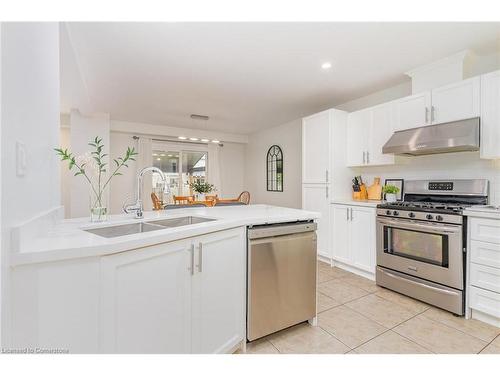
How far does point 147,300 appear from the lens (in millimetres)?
1188

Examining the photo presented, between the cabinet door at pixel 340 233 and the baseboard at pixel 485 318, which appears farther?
the cabinet door at pixel 340 233

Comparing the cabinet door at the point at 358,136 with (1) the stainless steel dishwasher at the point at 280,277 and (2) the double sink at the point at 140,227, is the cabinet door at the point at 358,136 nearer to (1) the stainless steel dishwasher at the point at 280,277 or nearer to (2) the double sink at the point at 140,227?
(1) the stainless steel dishwasher at the point at 280,277

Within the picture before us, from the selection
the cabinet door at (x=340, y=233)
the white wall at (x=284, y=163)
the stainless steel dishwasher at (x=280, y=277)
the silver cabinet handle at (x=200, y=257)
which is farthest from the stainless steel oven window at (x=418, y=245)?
the white wall at (x=284, y=163)

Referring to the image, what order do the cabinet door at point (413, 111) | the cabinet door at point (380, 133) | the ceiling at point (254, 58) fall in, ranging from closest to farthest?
1. the ceiling at point (254, 58)
2. the cabinet door at point (413, 111)
3. the cabinet door at point (380, 133)

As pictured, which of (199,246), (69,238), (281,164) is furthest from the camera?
(281,164)

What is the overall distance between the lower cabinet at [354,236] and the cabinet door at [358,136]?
2.36 feet

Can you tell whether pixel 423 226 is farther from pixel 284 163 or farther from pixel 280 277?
pixel 284 163

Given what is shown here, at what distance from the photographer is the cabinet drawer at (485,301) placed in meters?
2.04

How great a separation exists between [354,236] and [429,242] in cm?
90

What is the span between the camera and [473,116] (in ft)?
7.88

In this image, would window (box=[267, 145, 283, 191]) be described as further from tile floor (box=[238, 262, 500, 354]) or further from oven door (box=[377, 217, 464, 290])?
tile floor (box=[238, 262, 500, 354])
